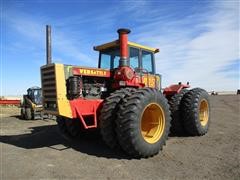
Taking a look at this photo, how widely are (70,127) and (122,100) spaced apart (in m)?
2.85

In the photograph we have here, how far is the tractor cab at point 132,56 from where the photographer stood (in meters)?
9.71

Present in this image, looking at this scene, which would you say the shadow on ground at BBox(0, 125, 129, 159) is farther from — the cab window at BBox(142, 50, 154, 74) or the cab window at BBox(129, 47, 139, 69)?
the cab window at BBox(142, 50, 154, 74)

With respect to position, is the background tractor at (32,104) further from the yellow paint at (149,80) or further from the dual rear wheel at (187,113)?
the dual rear wheel at (187,113)

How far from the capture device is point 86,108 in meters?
8.34

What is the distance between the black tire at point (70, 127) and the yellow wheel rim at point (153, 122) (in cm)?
237

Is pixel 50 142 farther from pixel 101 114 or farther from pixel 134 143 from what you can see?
pixel 134 143

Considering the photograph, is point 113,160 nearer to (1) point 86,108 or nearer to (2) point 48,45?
(1) point 86,108

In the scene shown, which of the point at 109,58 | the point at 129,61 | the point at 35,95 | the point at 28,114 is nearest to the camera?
the point at 129,61

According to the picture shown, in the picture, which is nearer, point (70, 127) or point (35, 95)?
point (70, 127)

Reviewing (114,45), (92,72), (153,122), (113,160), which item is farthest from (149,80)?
(113,160)

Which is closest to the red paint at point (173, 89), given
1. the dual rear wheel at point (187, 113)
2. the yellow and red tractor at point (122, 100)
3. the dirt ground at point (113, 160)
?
the yellow and red tractor at point (122, 100)

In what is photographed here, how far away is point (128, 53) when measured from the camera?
9.48 m

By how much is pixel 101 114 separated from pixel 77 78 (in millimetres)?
1316

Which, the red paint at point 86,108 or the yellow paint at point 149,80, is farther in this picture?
the yellow paint at point 149,80
